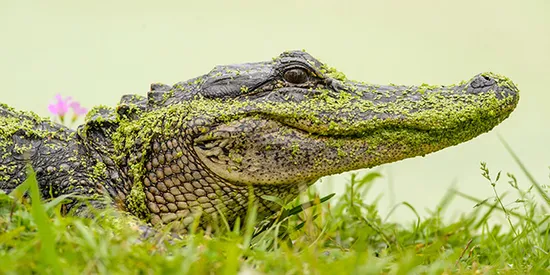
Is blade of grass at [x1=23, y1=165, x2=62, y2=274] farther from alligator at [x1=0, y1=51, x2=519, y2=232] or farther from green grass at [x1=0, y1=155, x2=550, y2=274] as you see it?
alligator at [x1=0, y1=51, x2=519, y2=232]

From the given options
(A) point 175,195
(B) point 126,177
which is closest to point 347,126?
(A) point 175,195

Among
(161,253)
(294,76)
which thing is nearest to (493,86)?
(294,76)

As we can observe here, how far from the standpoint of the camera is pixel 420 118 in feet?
12.2

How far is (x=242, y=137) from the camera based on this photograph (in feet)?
12.4

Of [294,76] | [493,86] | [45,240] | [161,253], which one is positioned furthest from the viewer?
[294,76]

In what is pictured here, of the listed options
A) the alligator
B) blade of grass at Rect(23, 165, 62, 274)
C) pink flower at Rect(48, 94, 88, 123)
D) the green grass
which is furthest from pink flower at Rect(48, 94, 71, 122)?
blade of grass at Rect(23, 165, 62, 274)

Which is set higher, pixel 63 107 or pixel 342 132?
pixel 63 107

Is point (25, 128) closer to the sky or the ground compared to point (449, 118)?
closer to the sky

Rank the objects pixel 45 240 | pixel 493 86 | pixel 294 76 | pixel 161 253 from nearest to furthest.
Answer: pixel 45 240, pixel 161 253, pixel 493 86, pixel 294 76

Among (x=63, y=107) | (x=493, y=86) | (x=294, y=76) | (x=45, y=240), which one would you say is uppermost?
(x=63, y=107)

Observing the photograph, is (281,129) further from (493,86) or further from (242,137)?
(493,86)

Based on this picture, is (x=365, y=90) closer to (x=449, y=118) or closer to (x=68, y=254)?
(x=449, y=118)

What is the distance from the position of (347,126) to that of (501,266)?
1060mm

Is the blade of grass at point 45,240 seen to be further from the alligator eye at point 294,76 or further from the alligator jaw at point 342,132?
the alligator eye at point 294,76
